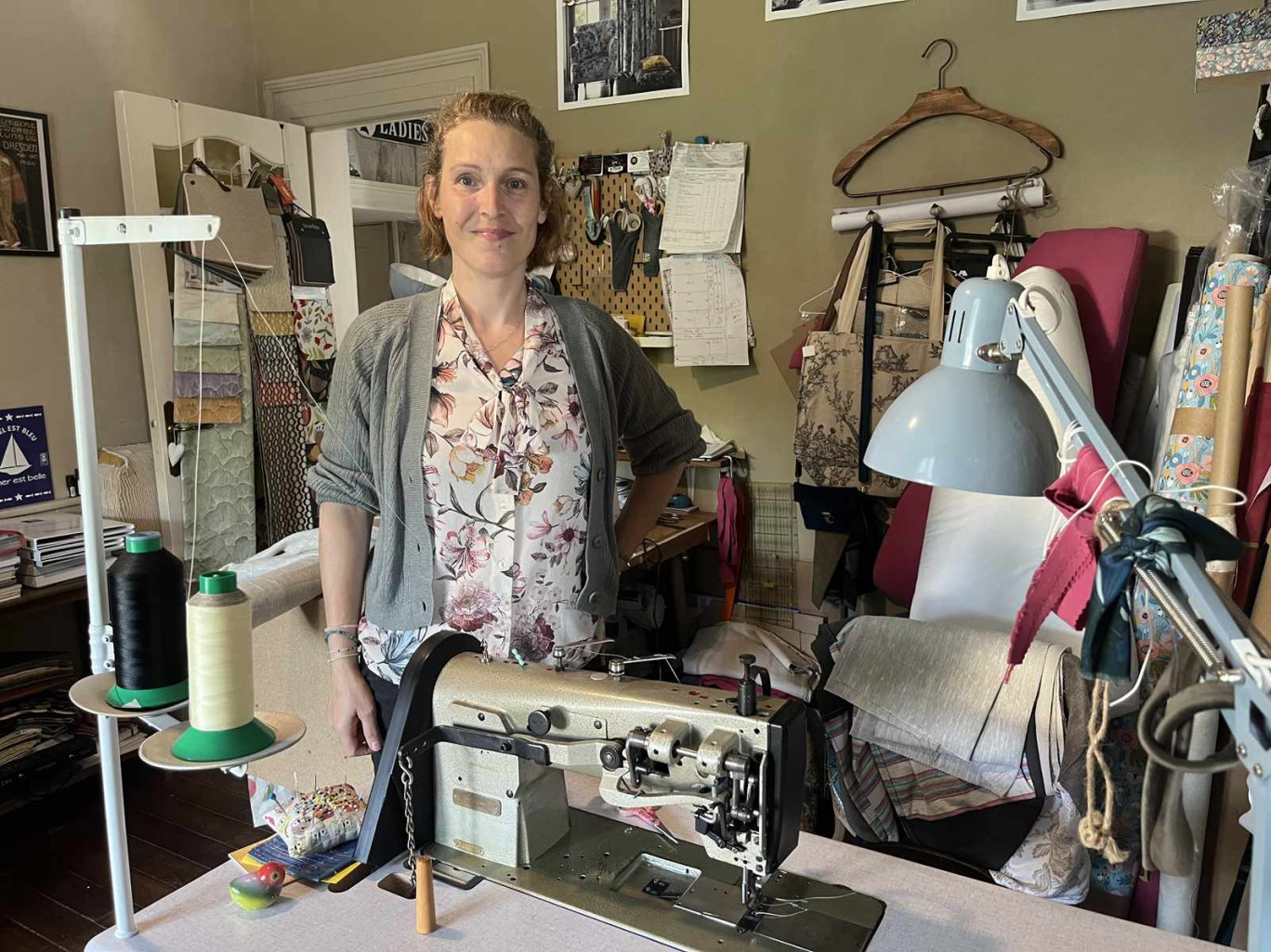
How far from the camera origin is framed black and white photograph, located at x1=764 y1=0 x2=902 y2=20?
8.92ft

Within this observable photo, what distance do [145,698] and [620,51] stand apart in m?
2.68

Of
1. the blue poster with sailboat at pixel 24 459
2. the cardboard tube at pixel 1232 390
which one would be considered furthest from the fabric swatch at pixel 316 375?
the cardboard tube at pixel 1232 390

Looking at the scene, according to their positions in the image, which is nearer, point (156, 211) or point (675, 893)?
point (675, 893)

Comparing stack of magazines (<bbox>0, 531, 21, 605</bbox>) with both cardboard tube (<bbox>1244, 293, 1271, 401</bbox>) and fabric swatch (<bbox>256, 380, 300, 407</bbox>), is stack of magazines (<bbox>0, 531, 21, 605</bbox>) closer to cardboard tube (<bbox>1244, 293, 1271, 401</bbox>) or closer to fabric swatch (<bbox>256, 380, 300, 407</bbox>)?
fabric swatch (<bbox>256, 380, 300, 407</bbox>)

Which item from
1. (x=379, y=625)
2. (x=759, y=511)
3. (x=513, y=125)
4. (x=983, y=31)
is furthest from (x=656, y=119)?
(x=379, y=625)

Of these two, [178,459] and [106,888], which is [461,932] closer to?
[106,888]

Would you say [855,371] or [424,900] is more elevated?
[855,371]

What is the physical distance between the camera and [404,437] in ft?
4.49

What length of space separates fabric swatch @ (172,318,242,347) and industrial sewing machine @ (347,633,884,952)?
7.70 ft

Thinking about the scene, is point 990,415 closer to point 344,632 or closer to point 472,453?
point 472,453

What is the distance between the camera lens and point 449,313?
142 cm

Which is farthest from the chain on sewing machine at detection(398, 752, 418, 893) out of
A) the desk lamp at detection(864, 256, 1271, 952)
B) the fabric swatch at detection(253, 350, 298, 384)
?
the fabric swatch at detection(253, 350, 298, 384)

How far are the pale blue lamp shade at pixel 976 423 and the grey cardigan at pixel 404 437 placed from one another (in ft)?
2.30

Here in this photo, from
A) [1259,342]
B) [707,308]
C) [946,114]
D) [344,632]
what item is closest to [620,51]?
[707,308]
